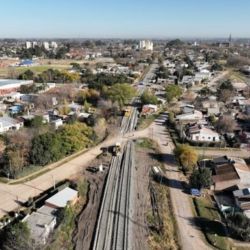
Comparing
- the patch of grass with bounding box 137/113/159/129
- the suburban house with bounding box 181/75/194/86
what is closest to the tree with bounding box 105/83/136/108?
the patch of grass with bounding box 137/113/159/129

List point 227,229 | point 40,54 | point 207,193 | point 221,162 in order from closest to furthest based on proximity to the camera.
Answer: point 227,229 → point 207,193 → point 221,162 → point 40,54

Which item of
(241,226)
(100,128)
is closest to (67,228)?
(241,226)

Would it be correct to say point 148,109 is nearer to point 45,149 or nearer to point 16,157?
point 45,149

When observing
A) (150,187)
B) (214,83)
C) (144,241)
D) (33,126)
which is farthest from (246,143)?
(214,83)

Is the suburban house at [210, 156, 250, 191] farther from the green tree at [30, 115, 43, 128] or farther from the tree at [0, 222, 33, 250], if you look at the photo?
the green tree at [30, 115, 43, 128]

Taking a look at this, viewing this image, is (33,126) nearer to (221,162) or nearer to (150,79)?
(221,162)

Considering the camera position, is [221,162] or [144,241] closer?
[144,241]

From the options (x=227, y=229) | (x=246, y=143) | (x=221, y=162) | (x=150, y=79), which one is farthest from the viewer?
(x=150, y=79)
